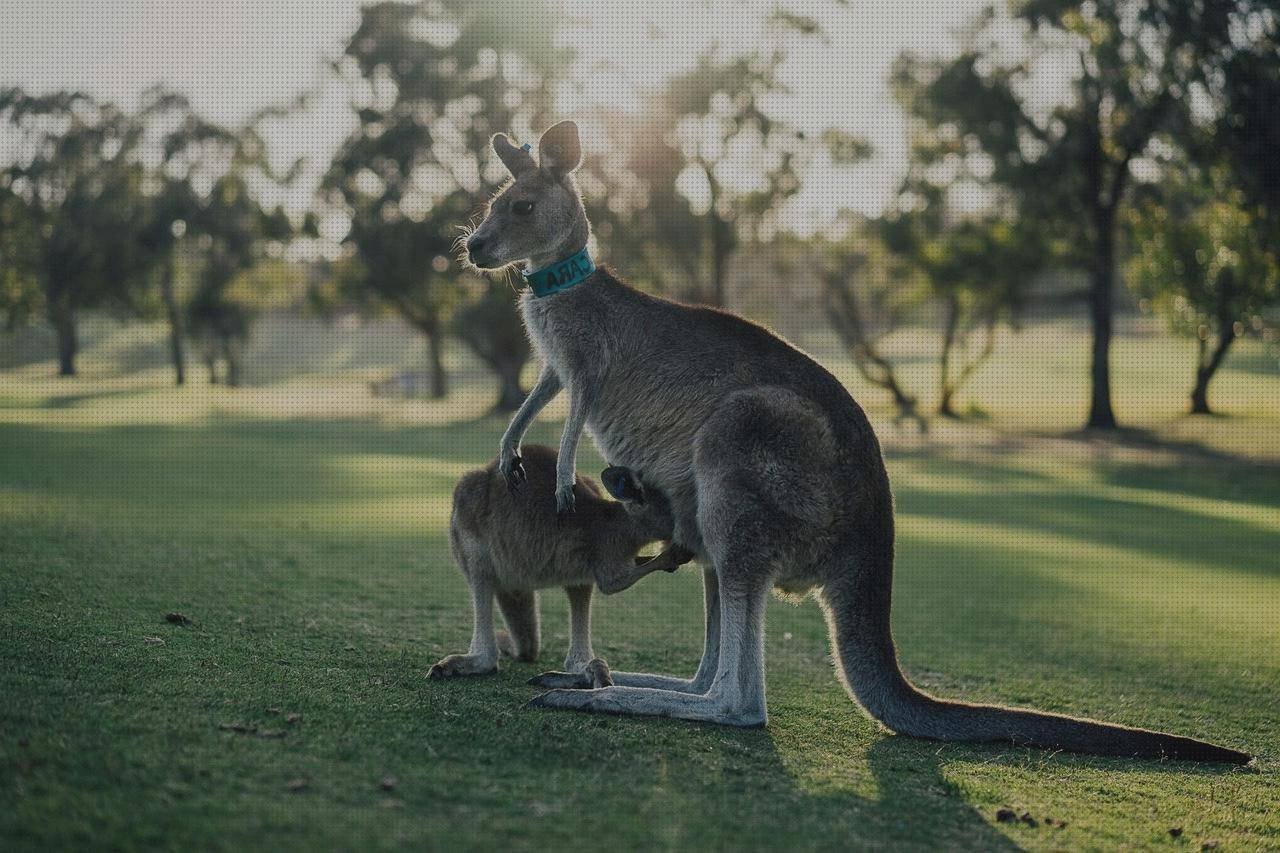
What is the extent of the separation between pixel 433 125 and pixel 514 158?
36165 mm

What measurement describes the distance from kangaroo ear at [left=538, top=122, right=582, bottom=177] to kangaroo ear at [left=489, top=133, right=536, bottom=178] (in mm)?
80

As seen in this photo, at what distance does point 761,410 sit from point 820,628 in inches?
128

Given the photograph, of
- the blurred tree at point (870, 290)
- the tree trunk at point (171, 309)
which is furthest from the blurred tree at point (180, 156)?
the blurred tree at point (870, 290)

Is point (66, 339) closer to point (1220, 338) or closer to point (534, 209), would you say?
point (1220, 338)

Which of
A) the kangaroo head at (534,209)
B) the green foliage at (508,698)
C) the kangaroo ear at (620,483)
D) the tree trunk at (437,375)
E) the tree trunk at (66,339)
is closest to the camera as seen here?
the green foliage at (508,698)

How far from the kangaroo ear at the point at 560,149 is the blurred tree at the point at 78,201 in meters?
52.9

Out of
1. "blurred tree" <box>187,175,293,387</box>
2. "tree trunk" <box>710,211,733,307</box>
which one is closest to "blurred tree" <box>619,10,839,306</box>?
"tree trunk" <box>710,211,733,307</box>

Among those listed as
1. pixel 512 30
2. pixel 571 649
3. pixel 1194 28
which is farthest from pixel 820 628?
pixel 512 30

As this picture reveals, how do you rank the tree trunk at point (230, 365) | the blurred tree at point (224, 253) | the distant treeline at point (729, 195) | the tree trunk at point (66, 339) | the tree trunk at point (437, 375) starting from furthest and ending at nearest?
1. the tree trunk at point (230, 365)
2. the blurred tree at point (224, 253)
3. the tree trunk at point (66, 339)
4. the tree trunk at point (437, 375)
5. the distant treeline at point (729, 195)

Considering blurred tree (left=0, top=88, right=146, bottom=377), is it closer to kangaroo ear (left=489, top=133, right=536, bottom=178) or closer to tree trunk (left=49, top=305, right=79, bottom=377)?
tree trunk (left=49, top=305, right=79, bottom=377)

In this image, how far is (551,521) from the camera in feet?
17.3

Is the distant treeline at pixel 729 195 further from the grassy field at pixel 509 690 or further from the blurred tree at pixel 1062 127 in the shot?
the grassy field at pixel 509 690

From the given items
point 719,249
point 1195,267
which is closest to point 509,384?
point 719,249

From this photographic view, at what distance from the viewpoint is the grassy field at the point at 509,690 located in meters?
3.48
